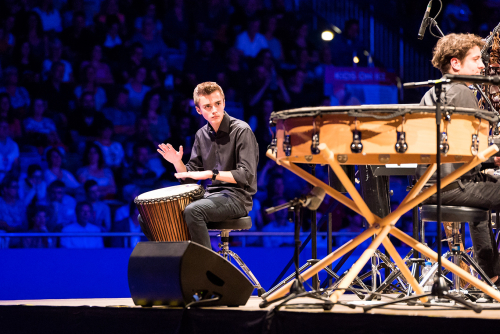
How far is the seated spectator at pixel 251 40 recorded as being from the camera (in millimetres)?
6301

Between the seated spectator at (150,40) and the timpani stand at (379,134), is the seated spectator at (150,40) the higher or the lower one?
the higher one

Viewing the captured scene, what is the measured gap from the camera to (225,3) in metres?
6.45

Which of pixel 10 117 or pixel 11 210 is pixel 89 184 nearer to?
pixel 11 210

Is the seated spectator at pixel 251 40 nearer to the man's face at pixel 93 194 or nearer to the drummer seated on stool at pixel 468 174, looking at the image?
the man's face at pixel 93 194

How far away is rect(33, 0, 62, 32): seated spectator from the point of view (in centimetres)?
604

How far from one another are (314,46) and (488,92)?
10.7ft

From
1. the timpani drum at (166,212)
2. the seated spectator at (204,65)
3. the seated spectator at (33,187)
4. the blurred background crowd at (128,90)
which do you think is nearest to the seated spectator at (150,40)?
the blurred background crowd at (128,90)

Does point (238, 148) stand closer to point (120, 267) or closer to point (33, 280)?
point (120, 267)

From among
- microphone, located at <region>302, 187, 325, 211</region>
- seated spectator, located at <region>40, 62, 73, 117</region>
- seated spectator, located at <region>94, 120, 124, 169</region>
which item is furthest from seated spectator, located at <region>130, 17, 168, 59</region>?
microphone, located at <region>302, 187, 325, 211</region>

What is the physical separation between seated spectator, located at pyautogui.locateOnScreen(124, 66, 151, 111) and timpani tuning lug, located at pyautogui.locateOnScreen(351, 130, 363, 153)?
439cm

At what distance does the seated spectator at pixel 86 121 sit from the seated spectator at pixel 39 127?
20 centimetres

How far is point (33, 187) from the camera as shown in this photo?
5.66 metres

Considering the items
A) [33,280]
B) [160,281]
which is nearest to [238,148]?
[160,281]

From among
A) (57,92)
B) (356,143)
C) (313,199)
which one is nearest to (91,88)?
(57,92)
